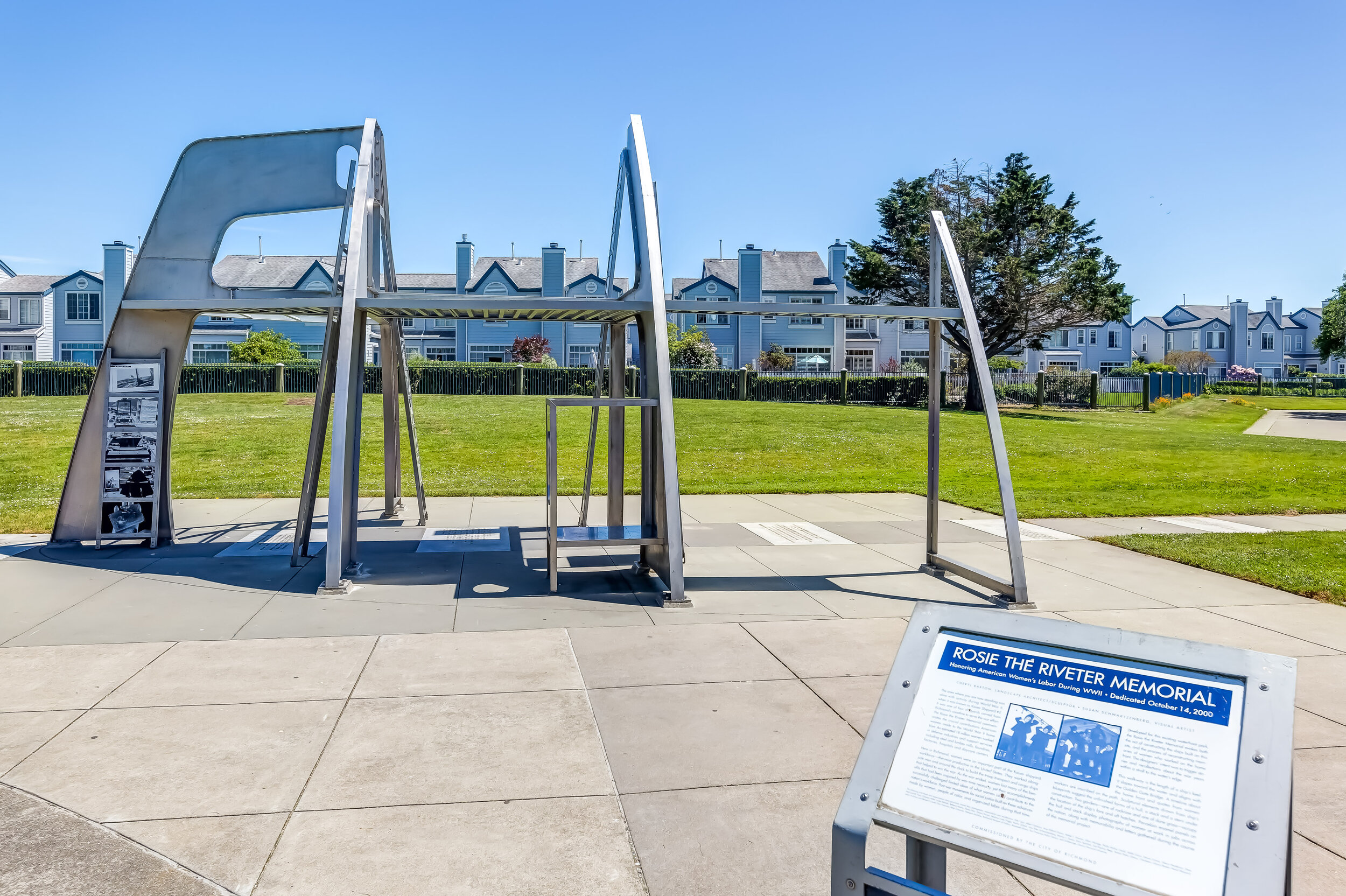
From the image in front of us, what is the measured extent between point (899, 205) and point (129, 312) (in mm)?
36275

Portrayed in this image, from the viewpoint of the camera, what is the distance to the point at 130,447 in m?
9.85

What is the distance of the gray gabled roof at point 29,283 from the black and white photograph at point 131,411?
50560 mm

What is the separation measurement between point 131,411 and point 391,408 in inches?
108

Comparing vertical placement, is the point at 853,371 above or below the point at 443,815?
above

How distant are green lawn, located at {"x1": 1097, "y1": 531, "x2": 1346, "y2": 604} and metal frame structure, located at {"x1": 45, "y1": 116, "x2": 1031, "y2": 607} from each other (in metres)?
2.74

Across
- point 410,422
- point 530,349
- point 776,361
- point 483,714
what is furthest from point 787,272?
→ point 483,714

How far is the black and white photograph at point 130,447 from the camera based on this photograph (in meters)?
9.80

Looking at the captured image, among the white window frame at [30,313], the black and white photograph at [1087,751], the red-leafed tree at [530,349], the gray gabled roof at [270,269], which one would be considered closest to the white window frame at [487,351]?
the red-leafed tree at [530,349]

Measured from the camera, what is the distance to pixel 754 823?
13.0 ft

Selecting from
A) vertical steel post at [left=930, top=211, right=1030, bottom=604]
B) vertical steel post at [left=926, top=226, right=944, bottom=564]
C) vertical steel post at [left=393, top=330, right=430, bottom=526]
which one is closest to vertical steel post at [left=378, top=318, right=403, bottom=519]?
vertical steel post at [left=393, top=330, right=430, bottom=526]

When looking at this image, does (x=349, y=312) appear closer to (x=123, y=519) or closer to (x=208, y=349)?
(x=123, y=519)

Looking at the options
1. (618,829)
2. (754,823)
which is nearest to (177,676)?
(618,829)

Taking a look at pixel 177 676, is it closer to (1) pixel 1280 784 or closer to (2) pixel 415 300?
(2) pixel 415 300

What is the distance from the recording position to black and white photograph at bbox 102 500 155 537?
989cm
